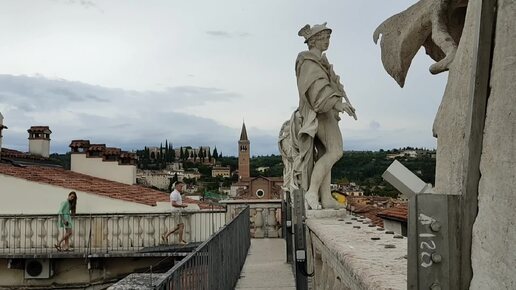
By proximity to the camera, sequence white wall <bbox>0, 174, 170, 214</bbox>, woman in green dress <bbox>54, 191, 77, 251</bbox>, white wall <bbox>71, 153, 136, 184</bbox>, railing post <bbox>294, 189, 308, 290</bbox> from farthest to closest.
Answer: white wall <bbox>71, 153, 136, 184</bbox>, white wall <bbox>0, 174, 170, 214</bbox>, woman in green dress <bbox>54, 191, 77, 251</bbox>, railing post <bbox>294, 189, 308, 290</bbox>

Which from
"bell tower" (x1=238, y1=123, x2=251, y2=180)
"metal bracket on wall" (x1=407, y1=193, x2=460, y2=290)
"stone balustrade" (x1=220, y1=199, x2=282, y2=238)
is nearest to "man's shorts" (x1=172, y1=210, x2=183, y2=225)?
"stone balustrade" (x1=220, y1=199, x2=282, y2=238)

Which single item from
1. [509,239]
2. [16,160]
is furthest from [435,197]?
[16,160]

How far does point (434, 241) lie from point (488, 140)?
22 cm

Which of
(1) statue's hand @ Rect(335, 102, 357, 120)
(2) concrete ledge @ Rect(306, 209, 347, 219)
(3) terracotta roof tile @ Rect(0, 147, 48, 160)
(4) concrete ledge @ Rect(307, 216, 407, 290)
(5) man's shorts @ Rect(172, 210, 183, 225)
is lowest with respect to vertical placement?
(5) man's shorts @ Rect(172, 210, 183, 225)

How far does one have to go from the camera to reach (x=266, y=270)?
8.21 meters

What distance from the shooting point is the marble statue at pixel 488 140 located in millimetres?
923

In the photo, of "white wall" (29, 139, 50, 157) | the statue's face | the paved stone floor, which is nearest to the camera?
the statue's face

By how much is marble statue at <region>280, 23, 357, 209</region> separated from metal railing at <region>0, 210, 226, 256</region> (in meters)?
8.03

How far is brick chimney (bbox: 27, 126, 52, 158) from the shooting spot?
77.0 ft

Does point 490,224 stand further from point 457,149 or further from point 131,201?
point 131,201

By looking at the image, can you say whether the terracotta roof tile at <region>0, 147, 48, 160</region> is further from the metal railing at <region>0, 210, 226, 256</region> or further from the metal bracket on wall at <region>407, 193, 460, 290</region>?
the metal bracket on wall at <region>407, 193, 460, 290</region>

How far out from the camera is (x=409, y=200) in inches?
42.4

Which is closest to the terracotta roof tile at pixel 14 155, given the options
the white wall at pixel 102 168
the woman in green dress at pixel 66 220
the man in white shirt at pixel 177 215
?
the white wall at pixel 102 168

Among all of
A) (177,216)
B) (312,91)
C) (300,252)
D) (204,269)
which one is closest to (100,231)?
(177,216)
